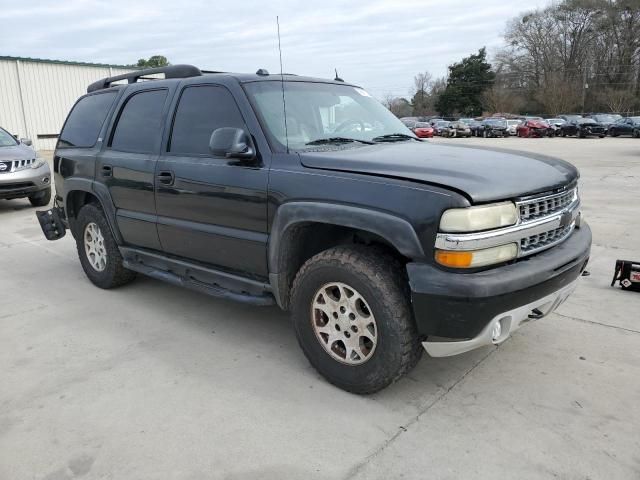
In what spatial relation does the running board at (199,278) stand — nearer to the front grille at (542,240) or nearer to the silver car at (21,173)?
the front grille at (542,240)

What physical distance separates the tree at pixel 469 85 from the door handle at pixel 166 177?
2932 inches

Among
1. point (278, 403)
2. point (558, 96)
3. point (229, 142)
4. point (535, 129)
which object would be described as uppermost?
point (558, 96)

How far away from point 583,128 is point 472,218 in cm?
3695

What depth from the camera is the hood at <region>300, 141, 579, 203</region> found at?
2.72 metres

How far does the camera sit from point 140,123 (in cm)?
446

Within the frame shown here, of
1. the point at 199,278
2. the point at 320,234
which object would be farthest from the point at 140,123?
the point at 320,234

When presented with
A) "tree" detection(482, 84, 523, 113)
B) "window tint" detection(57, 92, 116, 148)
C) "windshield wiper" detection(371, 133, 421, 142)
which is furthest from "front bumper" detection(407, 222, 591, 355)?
"tree" detection(482, 84, 523, 113)

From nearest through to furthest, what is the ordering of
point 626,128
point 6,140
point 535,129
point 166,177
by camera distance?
point 166,177 < point 6,140 < point 626,128 < point 535,129

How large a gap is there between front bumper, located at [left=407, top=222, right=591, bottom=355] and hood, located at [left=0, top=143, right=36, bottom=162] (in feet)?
29.5

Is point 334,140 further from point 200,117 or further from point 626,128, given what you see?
point 626,128

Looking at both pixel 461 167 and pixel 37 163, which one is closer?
pixel 461 167

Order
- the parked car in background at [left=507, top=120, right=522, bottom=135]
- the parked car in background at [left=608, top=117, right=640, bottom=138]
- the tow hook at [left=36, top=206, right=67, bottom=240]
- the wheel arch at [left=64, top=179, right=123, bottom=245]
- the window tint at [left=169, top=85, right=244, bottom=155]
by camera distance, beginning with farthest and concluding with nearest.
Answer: the parked car in background at [left=507, top=120, right=522, bottom=135] → the parked car in background at [left=608, top=117, right=640, bottom=138] → the tow hook at [left=36, top=206, right=67, bottom=240] → the wheel arch at [left=64, top=179, right=123, bottom=245] → the window tint at [left=169, top=85, right=244, bottom=155]

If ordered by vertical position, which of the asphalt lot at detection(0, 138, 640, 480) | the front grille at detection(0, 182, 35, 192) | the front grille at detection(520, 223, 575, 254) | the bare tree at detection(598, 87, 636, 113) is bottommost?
the asphalt lot at detection(0, 138, 640, 480)

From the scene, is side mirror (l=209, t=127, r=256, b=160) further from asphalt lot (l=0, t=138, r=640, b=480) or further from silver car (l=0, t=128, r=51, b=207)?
silver car (l=0, t=128, r=51, b=207)
